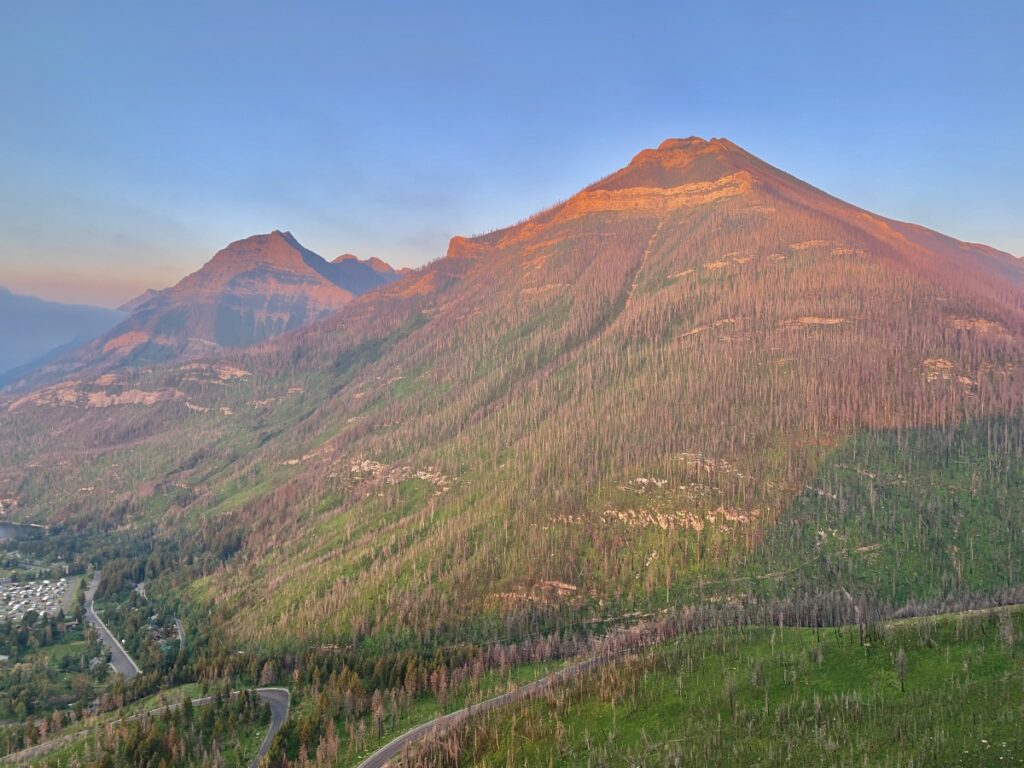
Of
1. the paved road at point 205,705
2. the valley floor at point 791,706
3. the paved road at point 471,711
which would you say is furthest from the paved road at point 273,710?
the valley floor at point 791,706

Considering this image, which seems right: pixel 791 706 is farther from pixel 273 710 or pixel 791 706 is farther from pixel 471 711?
pixel 273 710

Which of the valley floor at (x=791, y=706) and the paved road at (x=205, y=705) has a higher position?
the valley floor at (x=791, y=706)

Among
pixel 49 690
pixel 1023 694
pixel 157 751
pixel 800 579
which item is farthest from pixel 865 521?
pixel 49 690

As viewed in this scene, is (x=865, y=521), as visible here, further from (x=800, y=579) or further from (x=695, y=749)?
(x=695, y=749)

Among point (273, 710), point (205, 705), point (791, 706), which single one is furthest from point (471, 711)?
point (205, 705)

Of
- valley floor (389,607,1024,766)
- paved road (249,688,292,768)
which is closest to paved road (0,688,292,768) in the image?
paved road (249,688,292,768)

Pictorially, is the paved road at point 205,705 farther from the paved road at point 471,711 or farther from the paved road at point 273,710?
the paved road at point 471,711
